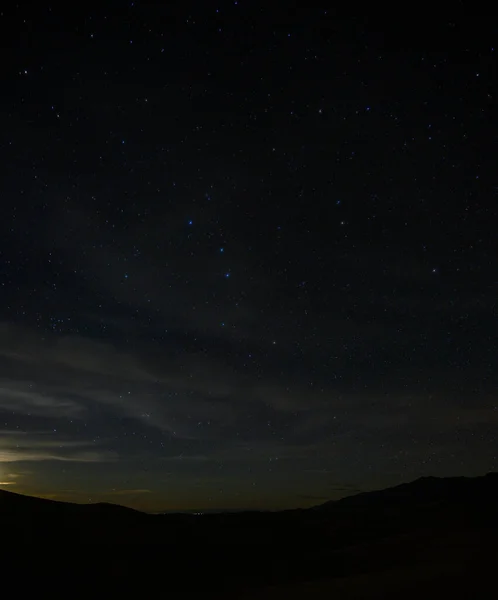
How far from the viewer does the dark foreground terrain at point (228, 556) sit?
13070mm

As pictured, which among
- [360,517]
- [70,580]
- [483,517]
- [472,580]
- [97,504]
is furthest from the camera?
[360,517]

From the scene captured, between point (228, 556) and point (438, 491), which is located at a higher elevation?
point (228, 556)

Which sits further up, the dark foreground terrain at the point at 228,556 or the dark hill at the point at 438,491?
the dark foreground terrain at the point at 228,556

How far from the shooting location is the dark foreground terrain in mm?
13070

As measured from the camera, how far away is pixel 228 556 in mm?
20000

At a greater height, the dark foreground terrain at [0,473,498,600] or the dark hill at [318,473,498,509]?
the dark foreground terrain at [0,473,498,600]

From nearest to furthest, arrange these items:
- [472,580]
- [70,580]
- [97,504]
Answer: [472,580]
[70,580]
[97,504]

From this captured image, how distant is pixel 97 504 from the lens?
24.4m

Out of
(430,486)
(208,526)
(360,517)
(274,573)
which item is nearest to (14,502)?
(208,526)

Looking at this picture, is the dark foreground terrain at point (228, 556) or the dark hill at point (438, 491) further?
the dark hill at point (438, 491)

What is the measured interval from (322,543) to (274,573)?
360 inches

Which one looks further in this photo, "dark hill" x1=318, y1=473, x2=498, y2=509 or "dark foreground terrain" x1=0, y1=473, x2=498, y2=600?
"dark hill" x1=318, y1=473, x2=498, y2=509

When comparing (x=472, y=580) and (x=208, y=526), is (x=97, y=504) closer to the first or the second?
(x=208, y=526)

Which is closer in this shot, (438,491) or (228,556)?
(228,556)
